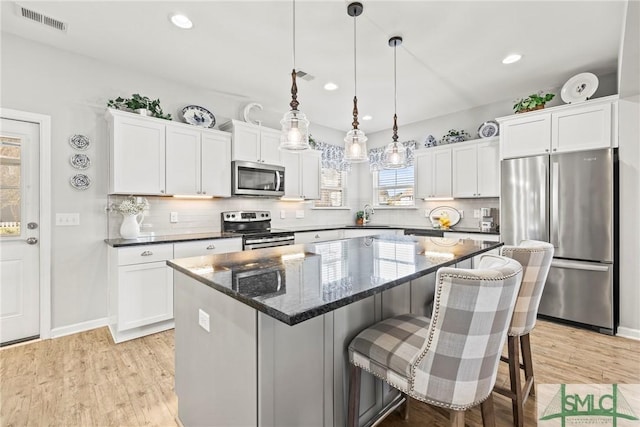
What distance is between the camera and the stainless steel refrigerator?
2.90 meters

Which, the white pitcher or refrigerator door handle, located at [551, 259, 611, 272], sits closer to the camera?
refrigerator door handle, located at [551, 259, 611, 272]

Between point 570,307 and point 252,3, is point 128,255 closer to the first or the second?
point 252,3

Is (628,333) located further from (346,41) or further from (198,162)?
(198,162)

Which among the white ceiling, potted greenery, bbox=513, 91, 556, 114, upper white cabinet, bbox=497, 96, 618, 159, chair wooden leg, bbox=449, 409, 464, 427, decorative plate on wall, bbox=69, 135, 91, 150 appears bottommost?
chair wooden leg, bbox=449, 409, 464, 427

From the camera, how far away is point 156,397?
76.5 inches

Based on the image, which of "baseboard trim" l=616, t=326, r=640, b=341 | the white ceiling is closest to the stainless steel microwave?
the white ceiling

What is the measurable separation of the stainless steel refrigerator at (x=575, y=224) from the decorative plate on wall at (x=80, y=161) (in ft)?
15.4

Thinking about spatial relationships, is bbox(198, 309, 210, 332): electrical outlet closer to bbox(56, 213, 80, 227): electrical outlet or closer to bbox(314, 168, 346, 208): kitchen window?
bbox(56, 213, 80, 227): electrical outlet

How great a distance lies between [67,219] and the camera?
2934 mm

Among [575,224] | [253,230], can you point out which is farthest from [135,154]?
[575,224]

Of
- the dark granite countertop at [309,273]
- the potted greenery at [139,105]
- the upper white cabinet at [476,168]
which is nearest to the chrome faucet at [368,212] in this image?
the upper white cabinet at [476,168]

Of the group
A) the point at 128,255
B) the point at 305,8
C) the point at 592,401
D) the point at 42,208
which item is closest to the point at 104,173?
the point at 42,208

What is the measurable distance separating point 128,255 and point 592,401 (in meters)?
3.78

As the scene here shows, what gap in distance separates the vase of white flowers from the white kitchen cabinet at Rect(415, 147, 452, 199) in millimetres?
3960
